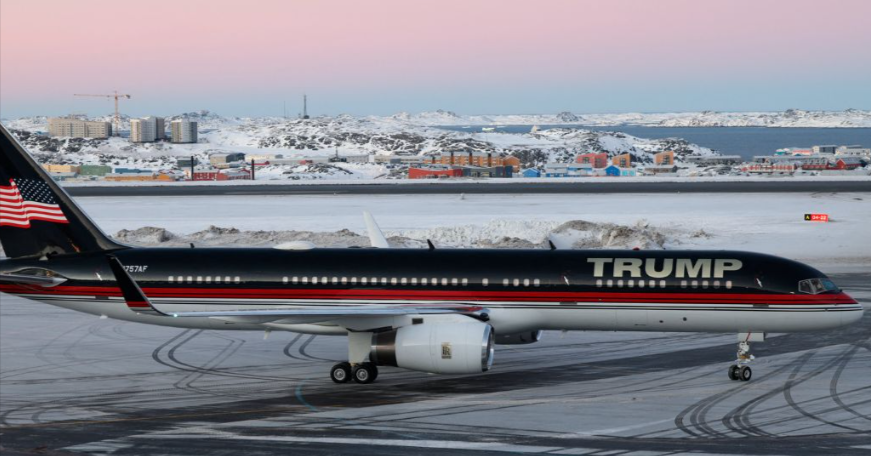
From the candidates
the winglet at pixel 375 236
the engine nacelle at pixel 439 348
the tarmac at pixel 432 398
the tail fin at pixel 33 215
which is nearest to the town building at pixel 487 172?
the winglet at pixel 375 236

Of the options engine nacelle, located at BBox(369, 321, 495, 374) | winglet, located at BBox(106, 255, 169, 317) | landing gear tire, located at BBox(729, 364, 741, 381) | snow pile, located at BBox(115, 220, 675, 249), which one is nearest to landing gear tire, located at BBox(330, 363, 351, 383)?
engine nacelle, located at BBox(369, 321, 495, 374)

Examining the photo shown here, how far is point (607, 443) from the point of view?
24.1m

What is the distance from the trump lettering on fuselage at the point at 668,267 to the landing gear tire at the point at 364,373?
7.65m

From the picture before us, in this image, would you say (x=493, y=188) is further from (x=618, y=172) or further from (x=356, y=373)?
(x=356, y=373)

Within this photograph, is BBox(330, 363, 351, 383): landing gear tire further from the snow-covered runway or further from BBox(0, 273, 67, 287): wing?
the snow-covered runway

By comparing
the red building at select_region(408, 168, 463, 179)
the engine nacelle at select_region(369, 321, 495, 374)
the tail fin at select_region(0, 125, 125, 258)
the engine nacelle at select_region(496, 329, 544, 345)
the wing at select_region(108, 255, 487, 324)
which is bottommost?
the engine nacelle at select_region(496, 329, 544, 345)

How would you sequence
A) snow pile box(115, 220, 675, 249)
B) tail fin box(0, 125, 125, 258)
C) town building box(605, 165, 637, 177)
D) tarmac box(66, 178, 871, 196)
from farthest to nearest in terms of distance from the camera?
1. town building box(605, 165, 637, 177)
2. tarmac box(66, 178, 871, 196)
3. snow pile box(115, 220, 675, 249)
4. tail fin box(0, 125, 125, 258)

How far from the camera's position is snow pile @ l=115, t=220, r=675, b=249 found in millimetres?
61781

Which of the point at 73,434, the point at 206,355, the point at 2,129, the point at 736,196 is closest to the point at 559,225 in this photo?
the point at 736,196

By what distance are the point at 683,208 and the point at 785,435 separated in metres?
56.1

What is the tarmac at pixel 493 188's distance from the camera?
314ft

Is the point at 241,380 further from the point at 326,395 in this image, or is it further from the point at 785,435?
the point at 785,435

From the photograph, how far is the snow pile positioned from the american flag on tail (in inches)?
1088

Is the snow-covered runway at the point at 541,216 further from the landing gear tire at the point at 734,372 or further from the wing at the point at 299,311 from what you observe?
the wing at the point at 299,311
